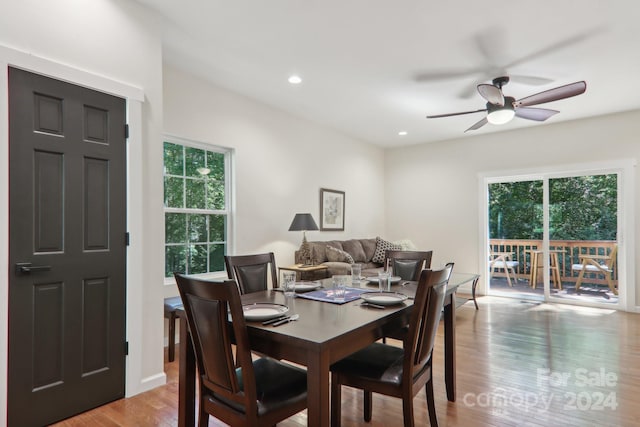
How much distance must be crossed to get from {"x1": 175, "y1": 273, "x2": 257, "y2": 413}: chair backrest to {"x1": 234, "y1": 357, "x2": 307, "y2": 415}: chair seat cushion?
78mm

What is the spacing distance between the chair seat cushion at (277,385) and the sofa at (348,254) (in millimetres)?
2936

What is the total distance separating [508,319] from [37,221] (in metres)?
4.88

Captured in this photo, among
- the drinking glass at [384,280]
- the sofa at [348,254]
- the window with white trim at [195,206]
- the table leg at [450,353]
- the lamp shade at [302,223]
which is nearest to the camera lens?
the drinking glass at [384,280]

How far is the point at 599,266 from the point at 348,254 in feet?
11.9

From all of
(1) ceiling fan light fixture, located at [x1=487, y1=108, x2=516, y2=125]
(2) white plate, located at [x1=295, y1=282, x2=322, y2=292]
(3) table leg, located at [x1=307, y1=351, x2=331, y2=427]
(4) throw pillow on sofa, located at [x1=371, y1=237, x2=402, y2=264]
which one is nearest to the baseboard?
(2) white plate, located at [x1=295, y1=282, x2=322, y2=292]

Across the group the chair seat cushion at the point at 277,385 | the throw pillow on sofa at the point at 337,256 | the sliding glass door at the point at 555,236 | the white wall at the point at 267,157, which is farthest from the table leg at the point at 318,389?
the sliding glass door at the point at 555,236

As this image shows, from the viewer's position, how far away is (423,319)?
1828 millimetres

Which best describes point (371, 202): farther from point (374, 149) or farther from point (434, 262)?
point (434, 262)

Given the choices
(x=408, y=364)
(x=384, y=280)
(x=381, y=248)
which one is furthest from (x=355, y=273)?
(x=381, y=248)

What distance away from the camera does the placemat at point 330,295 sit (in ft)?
6.97

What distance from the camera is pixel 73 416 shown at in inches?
88.7

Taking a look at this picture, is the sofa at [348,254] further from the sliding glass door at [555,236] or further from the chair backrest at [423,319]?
the chair backrest at [423,319]

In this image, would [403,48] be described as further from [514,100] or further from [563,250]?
[563,250]

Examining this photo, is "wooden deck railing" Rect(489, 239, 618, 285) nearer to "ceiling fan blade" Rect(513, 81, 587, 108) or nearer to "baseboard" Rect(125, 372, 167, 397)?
"ceiling fan blade" Rect(513, 81, 587, 108)
